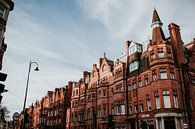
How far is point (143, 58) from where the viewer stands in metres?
41.8

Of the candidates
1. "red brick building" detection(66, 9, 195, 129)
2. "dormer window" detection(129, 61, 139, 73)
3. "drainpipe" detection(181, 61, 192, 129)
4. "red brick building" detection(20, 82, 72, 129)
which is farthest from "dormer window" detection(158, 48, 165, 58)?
"red brick building" detection(20, 82, 72, 129)

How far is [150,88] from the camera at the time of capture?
120 feet

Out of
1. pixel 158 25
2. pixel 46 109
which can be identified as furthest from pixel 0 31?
pixel 46 109

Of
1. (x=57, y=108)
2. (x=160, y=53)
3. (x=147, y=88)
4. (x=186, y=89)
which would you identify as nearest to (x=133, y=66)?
(x=147, y=88)

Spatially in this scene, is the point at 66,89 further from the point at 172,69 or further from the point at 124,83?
the point at 172,69

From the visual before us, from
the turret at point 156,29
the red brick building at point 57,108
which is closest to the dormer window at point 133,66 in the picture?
the turret at point 156,29

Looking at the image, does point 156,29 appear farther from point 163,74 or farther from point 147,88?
point 147,88

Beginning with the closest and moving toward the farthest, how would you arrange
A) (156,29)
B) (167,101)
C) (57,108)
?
(167,101) < (156,29) < (57,108)

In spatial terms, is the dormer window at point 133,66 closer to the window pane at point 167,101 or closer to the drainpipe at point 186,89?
the drainpipe at point 186,89

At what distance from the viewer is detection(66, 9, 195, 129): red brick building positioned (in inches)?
1328

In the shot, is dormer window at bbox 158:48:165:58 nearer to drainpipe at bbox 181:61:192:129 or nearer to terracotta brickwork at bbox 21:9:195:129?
terracotta brickwork at bbox 21:9:195:129

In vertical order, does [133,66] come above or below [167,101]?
above

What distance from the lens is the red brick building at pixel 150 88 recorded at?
33.7 m

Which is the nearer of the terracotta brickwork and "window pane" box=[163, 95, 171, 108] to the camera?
"window pane" box=[163, 95, 171, 108]
